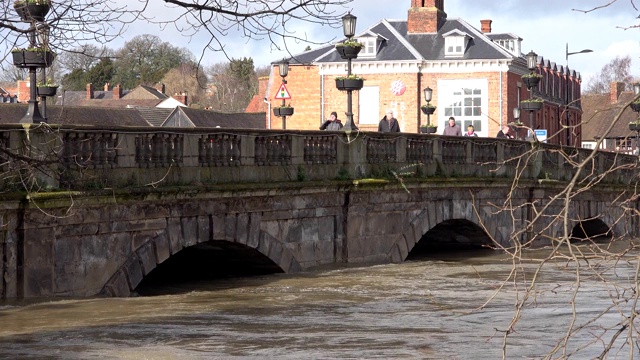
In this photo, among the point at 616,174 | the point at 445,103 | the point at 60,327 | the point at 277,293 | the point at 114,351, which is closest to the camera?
the point at 114,351

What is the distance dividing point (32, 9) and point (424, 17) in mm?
49165

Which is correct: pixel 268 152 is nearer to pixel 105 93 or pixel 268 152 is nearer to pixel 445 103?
pixel 445 103

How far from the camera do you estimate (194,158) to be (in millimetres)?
17156

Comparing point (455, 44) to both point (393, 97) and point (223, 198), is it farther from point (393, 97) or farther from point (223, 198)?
point (223, 198)

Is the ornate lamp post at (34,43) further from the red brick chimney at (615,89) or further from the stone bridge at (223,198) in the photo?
the red brick chimney at (615,89)

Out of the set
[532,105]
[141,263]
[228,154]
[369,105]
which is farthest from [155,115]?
[141,263]

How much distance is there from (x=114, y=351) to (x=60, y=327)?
5.00ft

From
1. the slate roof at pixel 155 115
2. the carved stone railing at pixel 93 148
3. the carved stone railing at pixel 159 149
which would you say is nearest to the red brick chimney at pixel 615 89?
the slate roof at pixel 155 115

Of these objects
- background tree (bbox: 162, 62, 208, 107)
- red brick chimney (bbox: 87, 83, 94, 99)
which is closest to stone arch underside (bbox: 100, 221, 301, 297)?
red brick chimney (bbox: 87, 83, 94, 99)

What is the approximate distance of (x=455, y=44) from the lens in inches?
2283

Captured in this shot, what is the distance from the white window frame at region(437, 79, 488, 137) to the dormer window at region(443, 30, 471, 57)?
131 centimetres

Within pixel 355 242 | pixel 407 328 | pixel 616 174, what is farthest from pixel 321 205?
pixel 616 174

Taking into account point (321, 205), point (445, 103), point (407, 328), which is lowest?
point (407, 328)

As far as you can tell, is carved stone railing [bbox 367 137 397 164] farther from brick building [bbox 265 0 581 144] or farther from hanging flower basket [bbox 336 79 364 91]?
brick building [bbox 265 0 581 144]
